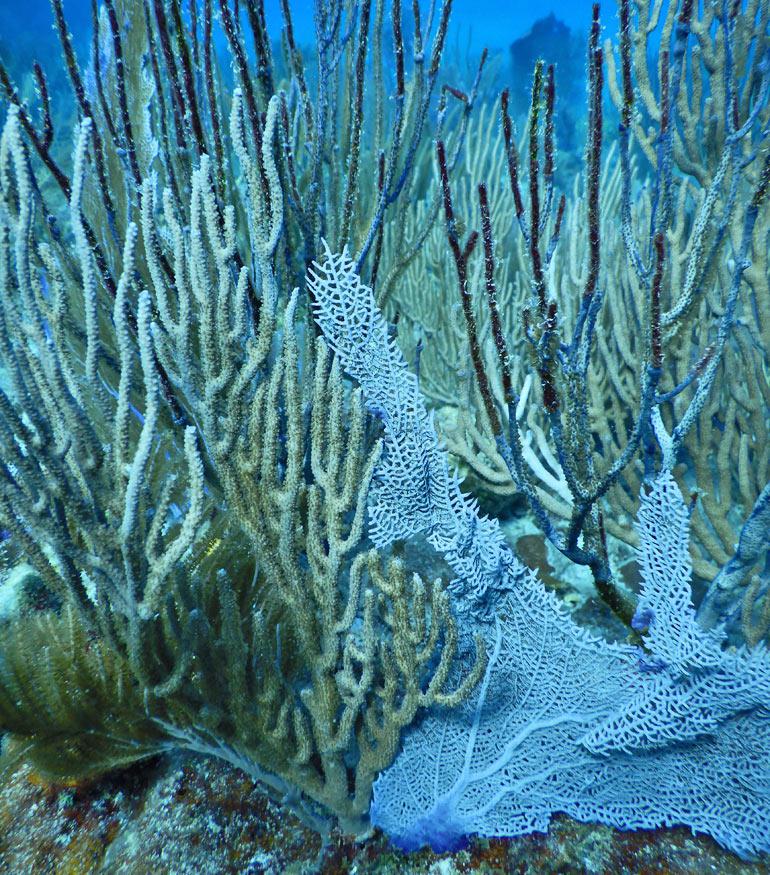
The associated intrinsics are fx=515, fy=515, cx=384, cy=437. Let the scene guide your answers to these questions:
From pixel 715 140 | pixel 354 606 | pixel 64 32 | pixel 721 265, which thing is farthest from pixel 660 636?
pixel 715 140

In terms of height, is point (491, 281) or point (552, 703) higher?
point (491, 281)

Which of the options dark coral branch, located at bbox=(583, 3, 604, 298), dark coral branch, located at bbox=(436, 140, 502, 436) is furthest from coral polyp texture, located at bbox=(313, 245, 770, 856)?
dark coral branch, located at bbox=(583, 3, 604, 298)

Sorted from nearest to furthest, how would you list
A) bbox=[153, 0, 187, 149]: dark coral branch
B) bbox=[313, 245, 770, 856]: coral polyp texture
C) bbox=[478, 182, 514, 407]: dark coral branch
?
1. bbox=[478, 182, 514, 407]: dark coral branch
2. bbox=[313, 245, 770, 856]: coral polyp texture
3. bbox=[153, 0, 187, 149]: dark coral branch

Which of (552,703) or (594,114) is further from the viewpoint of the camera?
(552,703)

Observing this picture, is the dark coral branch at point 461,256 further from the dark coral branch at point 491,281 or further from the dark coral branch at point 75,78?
the dark coral branch at point 75,78

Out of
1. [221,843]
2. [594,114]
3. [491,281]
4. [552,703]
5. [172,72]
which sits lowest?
[221,843]

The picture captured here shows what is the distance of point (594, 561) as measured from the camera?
6.53 ft

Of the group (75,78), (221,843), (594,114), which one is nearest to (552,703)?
(221,843)

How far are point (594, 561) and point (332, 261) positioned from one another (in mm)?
1471

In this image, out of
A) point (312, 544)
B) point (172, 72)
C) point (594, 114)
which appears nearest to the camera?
point (594, 114)

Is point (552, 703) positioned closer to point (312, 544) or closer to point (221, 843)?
point (312, 544)

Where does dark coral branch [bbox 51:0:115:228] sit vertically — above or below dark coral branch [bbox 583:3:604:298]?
above

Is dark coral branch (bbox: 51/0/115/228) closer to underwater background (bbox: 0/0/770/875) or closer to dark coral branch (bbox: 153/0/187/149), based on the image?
underwater background (bbox: 0/0/770/875)

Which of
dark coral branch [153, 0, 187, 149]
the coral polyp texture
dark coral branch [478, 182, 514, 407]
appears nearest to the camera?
dark coral branch [478, 182, 514, 407]
